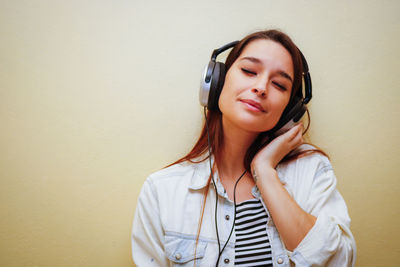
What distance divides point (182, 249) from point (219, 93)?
0.62m

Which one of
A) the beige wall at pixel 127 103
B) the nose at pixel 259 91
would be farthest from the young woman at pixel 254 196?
the beige wall at pixel 127 103

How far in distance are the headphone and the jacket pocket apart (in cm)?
53

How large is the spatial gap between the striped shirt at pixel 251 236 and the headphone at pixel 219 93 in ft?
1.14

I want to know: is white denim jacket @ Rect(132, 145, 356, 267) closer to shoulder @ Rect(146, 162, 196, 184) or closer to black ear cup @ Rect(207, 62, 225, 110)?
shoulder @ Rect(146, 162, 196, 184)

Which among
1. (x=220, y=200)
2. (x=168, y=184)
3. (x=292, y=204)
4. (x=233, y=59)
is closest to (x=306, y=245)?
(x=292, y=204)

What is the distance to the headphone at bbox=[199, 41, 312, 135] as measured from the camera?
92 cm

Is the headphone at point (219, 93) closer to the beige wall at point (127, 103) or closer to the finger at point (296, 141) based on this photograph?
the finger at point (296, 141)

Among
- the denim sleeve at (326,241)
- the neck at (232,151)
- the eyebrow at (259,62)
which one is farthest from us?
the neck at (232,151)

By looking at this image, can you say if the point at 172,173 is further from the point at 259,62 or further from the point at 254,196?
the point at 259,62

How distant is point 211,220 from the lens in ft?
3.05

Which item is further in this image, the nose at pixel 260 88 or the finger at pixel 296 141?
the finger at pixel 296 141

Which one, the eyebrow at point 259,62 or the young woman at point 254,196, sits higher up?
the eyebrow at point 259,62

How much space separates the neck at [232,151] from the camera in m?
1.02

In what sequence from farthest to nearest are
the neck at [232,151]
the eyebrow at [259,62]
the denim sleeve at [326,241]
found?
the neck at [232,151] < the eyebrow at [259,62] < the denim sleeve at [326,241]
